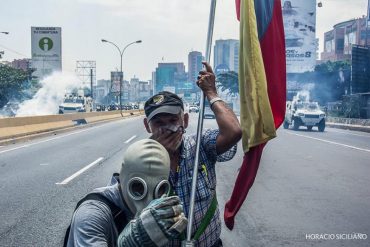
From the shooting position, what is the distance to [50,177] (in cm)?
1088

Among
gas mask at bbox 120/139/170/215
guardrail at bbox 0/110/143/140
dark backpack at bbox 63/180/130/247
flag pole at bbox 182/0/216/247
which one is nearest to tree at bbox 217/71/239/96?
guardrail at bbox 0/110/143/140

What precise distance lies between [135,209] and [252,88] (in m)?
1.42

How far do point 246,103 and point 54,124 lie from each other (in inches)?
1054

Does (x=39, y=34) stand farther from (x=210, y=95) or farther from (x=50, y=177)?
(x=210, y=95)

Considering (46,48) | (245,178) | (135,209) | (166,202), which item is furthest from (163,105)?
(46,48)

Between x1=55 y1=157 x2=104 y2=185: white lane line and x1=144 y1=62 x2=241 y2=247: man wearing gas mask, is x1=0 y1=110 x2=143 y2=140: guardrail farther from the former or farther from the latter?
x1=144 y1=62 x2=241 y2=247: man wearing gas mask

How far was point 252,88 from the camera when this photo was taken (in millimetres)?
3211

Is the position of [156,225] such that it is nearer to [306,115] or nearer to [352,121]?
[306,115]

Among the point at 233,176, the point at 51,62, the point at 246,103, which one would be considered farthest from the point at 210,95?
the point at 51,62

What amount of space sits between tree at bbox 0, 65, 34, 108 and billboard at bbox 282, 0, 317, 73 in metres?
33.5

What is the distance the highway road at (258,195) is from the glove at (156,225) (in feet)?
13.0

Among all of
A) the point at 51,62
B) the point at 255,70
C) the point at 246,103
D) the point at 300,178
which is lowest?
the point at 300,178

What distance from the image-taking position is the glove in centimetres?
180

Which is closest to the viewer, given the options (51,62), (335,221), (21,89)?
(335,221)
